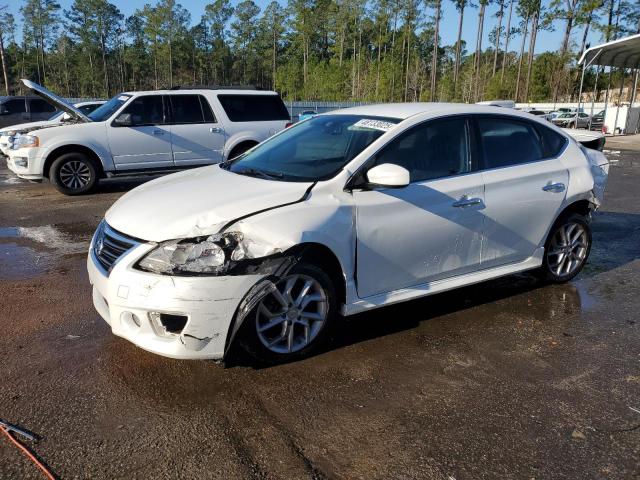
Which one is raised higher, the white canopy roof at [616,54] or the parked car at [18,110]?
the white canopy roof at [616,54]

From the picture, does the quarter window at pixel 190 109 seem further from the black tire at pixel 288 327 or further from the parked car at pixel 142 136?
the black tire at pixel 288 327

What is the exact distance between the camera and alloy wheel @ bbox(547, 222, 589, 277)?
4.98m

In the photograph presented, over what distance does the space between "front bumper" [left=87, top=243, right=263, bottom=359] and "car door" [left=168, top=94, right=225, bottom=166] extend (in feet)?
24.3

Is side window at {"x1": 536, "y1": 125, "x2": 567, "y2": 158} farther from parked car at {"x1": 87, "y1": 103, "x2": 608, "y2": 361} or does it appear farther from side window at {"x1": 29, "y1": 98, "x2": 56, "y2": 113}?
side window at {"x1": 29, "y1": 98, "x2": 56, "y2": 113}

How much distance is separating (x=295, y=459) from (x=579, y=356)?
89.6 inches

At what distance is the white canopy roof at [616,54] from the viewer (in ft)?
77.4

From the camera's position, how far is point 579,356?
12.3 ft

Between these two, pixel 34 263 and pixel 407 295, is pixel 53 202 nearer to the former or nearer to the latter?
pixel 34 263

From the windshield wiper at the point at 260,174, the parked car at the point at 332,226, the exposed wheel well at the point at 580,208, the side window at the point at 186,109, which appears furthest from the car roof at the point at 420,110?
the side window at the point at 186,109

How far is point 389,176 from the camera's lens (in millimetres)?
3498

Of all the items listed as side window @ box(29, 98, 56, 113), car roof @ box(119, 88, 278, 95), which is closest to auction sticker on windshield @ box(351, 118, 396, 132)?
car roof @ box(119, 88, 278, 95)

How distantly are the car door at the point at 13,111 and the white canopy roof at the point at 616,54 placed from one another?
77.0 feet

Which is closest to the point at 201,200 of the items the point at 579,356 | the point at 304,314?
the point at 304,314

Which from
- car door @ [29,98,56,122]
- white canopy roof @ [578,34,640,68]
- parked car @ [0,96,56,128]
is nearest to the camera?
parked car @ [0,96,56,128]
